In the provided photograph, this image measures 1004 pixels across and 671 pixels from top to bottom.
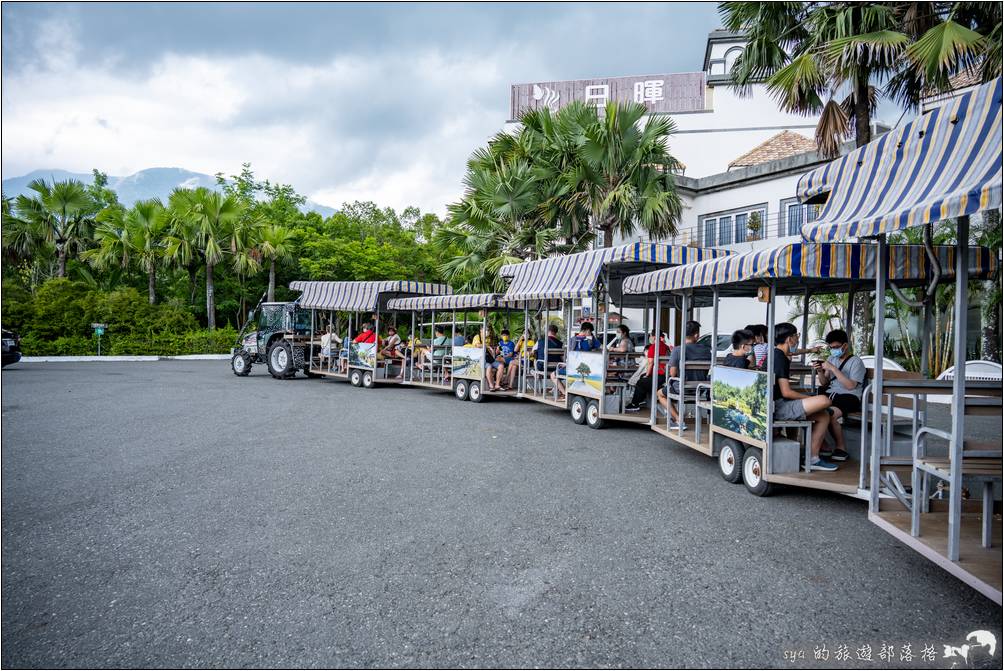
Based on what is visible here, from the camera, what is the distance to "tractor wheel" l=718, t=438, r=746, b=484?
260 inches

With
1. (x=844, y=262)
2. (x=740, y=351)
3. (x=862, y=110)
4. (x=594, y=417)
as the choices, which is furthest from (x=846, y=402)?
(x=862, y=110)

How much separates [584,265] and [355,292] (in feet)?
27.6

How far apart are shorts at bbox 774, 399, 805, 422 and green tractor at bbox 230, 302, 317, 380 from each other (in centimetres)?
1553

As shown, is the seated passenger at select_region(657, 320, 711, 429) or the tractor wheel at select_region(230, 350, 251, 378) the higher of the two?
the seated passenger at select_region(657, 320, 711, 429)

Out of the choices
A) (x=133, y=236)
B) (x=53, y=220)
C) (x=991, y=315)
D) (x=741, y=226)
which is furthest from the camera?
(x=53, y=220)

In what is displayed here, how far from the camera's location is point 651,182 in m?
16.4

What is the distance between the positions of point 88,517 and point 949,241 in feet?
51.8

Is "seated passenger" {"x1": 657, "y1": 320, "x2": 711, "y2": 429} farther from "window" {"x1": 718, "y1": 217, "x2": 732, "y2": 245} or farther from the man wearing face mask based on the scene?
"window" {"x1": 718, "y1": 217, "x2": 732, "y2": 245}

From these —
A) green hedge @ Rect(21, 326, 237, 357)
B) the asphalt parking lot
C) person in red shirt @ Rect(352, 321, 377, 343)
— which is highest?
person in red shirt @ Rect(352, 321, 377, 343)

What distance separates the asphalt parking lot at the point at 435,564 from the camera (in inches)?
129

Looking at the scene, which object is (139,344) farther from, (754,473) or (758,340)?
(754,473)

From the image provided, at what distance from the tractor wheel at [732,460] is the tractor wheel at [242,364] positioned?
54.4 feet

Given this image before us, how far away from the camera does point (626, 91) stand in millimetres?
40969

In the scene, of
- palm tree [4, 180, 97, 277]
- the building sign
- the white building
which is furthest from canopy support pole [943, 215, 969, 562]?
the building sign
